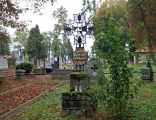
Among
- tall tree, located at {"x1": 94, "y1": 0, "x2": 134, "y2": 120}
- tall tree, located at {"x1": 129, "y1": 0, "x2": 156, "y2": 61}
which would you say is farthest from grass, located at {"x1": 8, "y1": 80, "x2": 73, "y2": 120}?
tall tree, located at {"x1": 129, "y1": 0, "x2": 156, "y2": 61}

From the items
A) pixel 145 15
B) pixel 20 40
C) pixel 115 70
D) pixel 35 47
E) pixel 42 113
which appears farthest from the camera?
pixel 20 40

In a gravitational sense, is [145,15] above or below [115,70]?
above

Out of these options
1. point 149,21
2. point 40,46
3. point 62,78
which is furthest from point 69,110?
point 40,46

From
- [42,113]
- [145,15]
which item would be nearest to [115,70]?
[42,113]

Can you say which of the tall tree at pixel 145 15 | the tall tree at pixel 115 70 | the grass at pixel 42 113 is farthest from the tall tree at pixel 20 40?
the tall tree at pixel 115 70

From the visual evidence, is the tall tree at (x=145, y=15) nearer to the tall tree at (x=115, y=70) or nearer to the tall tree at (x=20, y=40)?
the tall tree at (x=115, y=70)

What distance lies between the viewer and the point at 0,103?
14.6 m

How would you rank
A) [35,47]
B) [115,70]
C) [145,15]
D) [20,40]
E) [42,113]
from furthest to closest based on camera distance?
[20,40], [35,47], [145,15], [42,113], [115,70]

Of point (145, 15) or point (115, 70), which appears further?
point (145, 15)

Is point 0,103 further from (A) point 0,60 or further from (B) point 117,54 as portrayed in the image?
(A) point 0,60

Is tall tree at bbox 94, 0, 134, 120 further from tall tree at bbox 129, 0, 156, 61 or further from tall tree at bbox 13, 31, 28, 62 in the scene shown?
tall tree at bbox 13, 31, 28, 62

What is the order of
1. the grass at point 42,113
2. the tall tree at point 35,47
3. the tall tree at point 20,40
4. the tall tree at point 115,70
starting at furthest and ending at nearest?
the tall tree at point 20,40
the tall tree at point 35,47
the grass at point 42,113
the tall tree at point 115,70

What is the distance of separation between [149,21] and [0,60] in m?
38.2

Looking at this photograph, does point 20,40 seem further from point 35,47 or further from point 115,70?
point 115,70
